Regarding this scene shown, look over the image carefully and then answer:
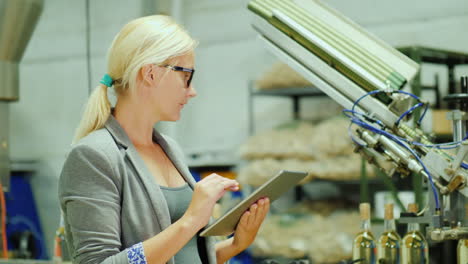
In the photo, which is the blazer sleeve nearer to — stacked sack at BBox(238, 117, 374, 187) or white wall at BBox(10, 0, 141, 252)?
stacked sack at BBox(238, 117, 374, 187)

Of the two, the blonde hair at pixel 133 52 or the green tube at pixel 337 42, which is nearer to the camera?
the blonde hair at pixel 133 52

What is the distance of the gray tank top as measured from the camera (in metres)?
1.58

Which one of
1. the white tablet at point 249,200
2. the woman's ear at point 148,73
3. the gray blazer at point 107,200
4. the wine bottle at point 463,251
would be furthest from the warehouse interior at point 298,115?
the white tablet at point 249,200

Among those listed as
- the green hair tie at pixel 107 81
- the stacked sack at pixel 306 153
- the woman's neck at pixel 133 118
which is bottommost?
the stacked sack at pixel 306 153

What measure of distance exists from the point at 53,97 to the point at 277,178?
4.42m

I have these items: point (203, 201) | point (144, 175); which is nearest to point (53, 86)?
point (144, 175)

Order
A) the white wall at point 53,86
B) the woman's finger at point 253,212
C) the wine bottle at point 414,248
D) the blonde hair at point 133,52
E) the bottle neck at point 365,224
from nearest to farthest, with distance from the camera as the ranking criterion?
the blonde hair at point 133,52, the woman's finger at point 253,212, the wine bottle at point 414,248, the bottle neck at point 365,224, the white wall at point 53,86

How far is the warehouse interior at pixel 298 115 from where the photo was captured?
200cm

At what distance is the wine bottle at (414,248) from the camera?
206cm

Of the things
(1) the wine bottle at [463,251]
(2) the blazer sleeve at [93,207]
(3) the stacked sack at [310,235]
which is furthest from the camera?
(3) the stacked sack at [310,235]

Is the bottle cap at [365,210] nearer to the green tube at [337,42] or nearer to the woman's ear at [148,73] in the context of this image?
the green tube at [337,42]

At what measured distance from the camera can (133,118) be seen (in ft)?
5.30

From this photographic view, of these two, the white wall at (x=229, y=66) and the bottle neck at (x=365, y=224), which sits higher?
the white wall at (x=229, y=66)

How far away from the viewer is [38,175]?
221 inches
